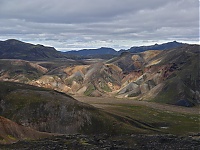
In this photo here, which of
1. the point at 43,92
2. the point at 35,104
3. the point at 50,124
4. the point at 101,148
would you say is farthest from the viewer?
the point at 43,92

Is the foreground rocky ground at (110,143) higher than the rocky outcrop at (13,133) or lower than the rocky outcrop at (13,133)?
lower

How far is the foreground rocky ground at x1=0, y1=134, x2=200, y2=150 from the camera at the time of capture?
328 ft

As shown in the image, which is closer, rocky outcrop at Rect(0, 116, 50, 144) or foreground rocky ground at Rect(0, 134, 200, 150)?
foreground rocky ground at Rect(0, 134, 200, 150)

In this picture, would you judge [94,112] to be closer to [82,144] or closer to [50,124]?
[50,124]

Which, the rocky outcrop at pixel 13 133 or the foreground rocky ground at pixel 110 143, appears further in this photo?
the rocky outcrop at pixel 13 133

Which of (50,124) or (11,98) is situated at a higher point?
(11,98)

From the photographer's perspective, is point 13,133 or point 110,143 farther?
point 13,133

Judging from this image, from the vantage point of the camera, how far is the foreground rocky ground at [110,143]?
10012 cm

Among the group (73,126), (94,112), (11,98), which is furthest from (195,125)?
(11,98)

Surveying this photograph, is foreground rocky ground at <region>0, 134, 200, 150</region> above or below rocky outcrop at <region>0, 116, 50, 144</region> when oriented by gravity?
below

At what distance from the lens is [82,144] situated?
347 feet

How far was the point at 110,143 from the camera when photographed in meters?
109

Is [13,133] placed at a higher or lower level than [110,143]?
higher

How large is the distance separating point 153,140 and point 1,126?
177 ft
